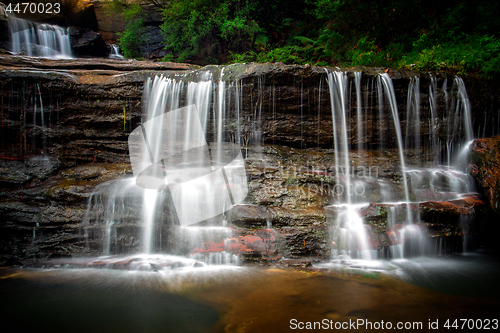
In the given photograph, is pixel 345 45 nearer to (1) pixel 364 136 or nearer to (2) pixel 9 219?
(1) pixel 364 136

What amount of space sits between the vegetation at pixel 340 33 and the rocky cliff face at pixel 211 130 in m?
1.98

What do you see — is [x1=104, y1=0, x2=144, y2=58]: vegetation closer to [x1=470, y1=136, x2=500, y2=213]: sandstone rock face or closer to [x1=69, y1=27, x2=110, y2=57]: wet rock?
[x1=69, y1=27, x2=110, y2=57]: wet rock

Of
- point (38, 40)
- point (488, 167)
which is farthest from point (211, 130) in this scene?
point (38, 40)

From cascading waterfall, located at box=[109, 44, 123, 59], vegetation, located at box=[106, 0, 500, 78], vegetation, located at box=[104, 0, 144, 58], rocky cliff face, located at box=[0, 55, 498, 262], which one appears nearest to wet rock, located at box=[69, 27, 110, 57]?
cascading waterfall, located at box=[109, 44, 123, 59]

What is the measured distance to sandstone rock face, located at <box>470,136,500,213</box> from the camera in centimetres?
545

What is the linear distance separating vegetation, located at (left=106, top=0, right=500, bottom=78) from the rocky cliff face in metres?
1.98

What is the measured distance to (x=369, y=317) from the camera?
9.98 ft

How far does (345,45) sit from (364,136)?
5.33 meters

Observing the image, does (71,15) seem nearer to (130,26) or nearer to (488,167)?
(130,26)

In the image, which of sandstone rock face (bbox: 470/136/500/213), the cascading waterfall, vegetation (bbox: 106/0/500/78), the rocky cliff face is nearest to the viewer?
sandstone rock face (bbox: 470/136/500/213)

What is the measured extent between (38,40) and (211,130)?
409 inches

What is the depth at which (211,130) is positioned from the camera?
7566 mm

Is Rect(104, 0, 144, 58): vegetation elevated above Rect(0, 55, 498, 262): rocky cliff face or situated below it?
above

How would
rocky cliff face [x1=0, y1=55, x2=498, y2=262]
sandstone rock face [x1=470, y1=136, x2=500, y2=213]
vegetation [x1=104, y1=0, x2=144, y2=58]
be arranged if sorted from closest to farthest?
sandstone rock face [x1=470, y1=136, x2=500, y2=213] < rocky cliff face [x1=0, y1=55, x2=498, y2=262] < vegetation [x1=104, y1=0, x2=144, y2=58]
